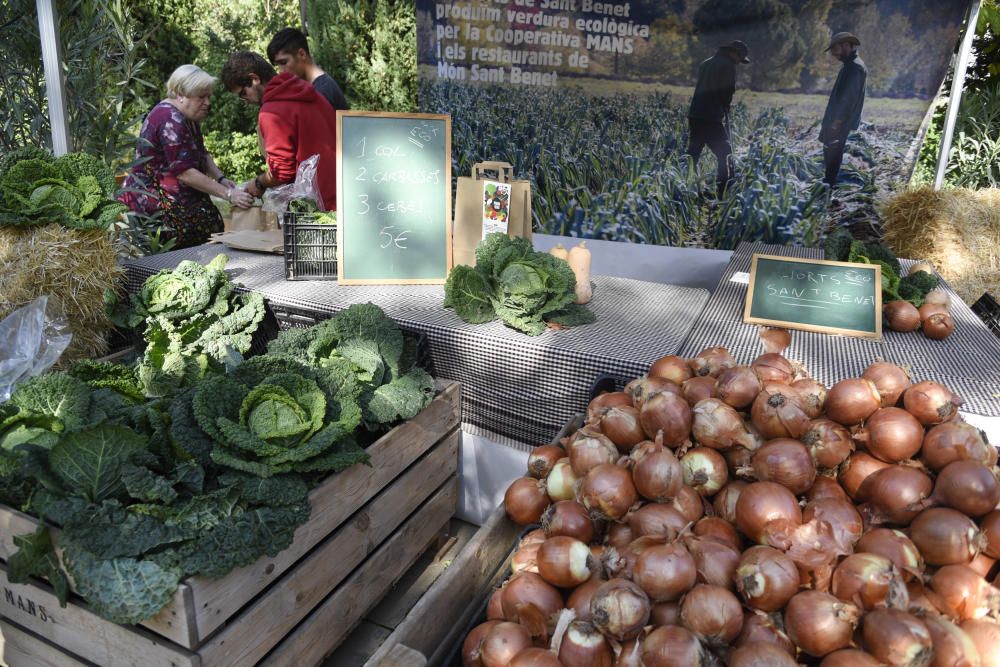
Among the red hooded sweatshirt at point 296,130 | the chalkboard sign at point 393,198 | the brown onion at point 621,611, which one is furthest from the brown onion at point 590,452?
the red hooded sweatshirt at point 296,130

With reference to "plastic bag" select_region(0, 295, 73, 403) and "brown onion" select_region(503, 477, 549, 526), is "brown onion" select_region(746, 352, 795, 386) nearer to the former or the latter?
"brown onion" select_region(503, 477, 549, 526)

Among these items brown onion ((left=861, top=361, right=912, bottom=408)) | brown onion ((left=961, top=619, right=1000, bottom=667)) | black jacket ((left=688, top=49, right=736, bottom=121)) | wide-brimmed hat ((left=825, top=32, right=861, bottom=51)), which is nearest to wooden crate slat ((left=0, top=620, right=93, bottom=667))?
brown onion ((left=961, top=619, right=1000, bottom=667))

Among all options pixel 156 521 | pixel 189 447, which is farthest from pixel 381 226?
pixel 156 521

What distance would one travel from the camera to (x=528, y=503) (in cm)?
140

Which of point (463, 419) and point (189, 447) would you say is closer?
point (189, 447)

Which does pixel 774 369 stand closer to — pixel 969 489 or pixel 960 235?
pixel 969 489

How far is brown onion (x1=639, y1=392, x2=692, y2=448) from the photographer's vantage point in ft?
4.28

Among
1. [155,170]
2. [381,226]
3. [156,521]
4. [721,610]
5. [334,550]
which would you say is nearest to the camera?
[721,610]

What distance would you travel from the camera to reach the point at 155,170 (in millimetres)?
3666

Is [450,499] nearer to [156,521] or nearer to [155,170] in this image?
[156,521]

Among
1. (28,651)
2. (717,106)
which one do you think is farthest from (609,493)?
(717,106)

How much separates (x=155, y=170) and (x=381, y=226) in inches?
73.1

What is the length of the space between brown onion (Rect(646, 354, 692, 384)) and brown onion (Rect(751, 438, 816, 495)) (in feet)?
1.13

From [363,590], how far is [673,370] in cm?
116
